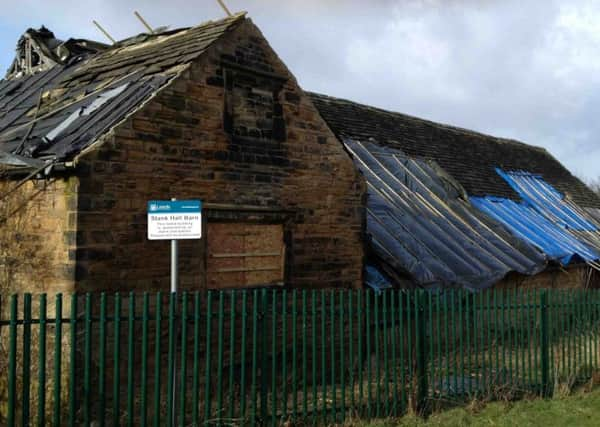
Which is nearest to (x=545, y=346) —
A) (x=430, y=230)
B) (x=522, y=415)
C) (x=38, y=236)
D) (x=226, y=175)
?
(x=522, y=415)

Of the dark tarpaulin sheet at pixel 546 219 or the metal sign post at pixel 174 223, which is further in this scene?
the dark tarpaulin sheet at pixel 546 219

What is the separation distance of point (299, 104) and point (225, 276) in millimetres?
2912

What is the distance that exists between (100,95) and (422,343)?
5.42 meters

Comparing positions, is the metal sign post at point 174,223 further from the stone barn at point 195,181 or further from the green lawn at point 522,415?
the green lawn at point 522,415

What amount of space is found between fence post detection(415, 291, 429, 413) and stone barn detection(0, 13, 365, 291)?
2147mm

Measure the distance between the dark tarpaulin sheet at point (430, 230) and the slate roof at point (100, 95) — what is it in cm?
502

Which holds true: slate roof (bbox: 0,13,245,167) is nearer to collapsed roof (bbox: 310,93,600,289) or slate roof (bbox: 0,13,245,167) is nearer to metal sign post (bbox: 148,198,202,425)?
metal sign post (bbox: 148,198,202,425)

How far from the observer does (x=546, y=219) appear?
1950 cm

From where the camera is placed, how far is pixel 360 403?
24.1ft

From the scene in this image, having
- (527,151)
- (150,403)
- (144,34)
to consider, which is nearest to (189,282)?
(150,403)

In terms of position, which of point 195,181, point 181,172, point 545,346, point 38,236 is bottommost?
point 545,346

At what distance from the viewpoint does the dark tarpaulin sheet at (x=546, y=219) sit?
16.8 m

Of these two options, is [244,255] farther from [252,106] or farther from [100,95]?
[100,95]

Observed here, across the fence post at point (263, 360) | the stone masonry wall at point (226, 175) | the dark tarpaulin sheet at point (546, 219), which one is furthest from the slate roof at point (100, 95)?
the dark tarpaulin sheet at point (546, 219)
